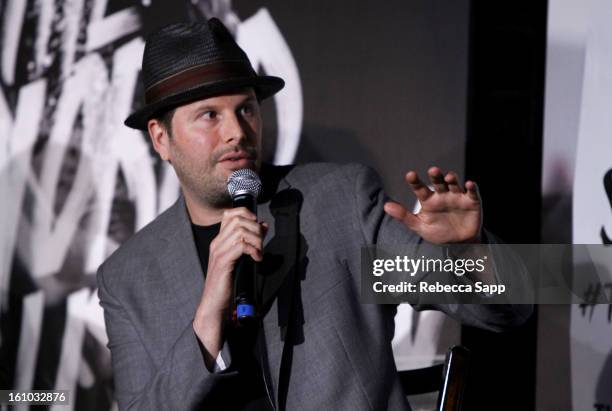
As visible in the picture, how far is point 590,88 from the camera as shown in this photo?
→ 2.80 metres

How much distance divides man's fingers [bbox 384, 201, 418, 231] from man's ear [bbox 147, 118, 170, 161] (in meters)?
0.88

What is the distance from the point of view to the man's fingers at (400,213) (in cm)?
159

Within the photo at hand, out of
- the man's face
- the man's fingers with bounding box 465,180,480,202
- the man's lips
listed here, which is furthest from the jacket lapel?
the man's fingers with bounding box 465,180,480,202

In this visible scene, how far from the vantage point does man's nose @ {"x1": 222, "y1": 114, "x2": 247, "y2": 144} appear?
2053 millimetres

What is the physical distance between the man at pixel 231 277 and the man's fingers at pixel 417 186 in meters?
0.31

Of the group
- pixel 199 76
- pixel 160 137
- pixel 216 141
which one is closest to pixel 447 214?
pixel 216 141

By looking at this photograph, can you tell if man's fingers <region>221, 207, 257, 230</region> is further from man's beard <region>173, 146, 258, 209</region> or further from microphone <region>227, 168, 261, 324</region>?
man's beard <region>173, 146, 258, 209</region>

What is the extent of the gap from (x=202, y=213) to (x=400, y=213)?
81cm

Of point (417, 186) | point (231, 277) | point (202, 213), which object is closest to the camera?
point (417, 186)

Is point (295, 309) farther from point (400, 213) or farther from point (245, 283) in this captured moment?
point (400, 213)

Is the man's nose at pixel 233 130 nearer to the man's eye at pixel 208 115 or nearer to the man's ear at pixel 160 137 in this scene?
the man's eye at pixel 208 115

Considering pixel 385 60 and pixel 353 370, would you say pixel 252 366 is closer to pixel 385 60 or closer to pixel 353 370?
pixel 353 370

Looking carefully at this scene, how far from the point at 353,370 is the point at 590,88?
4.70ft

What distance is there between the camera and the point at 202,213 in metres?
2.27
